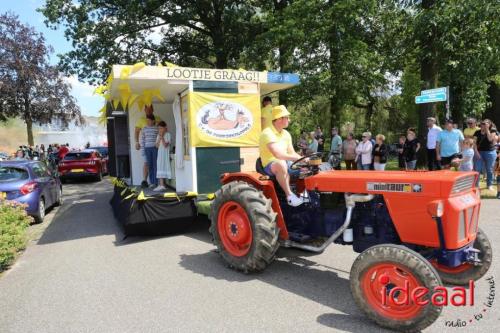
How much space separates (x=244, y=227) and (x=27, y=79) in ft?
63.9

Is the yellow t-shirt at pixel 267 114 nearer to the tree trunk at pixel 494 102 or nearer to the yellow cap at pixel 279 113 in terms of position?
the yellow cap at pixel 279 113

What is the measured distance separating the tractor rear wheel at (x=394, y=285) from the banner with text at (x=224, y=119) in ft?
14.5

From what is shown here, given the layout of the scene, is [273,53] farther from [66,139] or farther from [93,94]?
[66,139]

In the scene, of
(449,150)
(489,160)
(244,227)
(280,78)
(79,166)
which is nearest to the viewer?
(244,227)

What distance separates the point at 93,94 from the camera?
857 cm

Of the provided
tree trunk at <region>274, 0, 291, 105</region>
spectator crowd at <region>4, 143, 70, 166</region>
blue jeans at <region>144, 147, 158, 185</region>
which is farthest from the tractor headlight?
spectator crowd at <region>4, 143, 70, 166</region>

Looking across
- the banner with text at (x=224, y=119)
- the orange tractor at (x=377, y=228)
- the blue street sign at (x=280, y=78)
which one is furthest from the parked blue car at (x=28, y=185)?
the blue street sign at (x=280, y=78)

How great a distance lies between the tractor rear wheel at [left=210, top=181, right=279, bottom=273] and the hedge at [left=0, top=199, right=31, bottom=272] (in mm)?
2751

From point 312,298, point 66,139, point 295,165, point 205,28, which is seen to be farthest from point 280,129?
point 66,139

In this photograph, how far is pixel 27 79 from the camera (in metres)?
20.5

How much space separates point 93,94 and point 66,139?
6478cm

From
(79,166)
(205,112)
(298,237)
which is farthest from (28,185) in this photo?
(79,166)

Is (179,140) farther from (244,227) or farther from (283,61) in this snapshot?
(283,61)

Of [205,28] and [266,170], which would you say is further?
[205,28]
